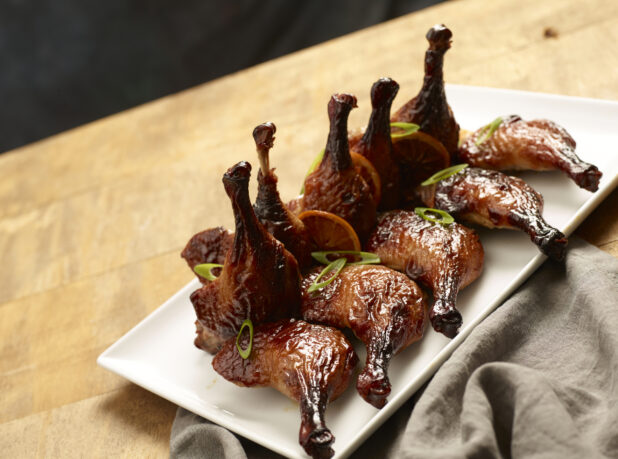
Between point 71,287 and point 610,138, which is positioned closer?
point 610,138

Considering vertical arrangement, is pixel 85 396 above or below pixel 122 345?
below

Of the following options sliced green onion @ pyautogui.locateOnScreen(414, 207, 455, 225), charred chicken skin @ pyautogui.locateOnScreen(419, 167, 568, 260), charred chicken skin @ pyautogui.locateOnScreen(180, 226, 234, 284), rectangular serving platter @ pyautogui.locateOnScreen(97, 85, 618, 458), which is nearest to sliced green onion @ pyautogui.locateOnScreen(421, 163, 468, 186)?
charred chicken skin @ pyautogui.locateOnScreen(419, 167, 568, 260)

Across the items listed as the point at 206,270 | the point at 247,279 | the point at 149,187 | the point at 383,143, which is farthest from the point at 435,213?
the point at 149,187

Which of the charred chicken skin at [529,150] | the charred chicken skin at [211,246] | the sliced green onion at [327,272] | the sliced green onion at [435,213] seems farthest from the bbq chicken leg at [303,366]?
the charred chicken skin at [529,150]

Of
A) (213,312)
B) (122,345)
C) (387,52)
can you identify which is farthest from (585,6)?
(122,345)

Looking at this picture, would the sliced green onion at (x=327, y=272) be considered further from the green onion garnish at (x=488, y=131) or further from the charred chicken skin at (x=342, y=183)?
the green onion garnish at (x=488, y=131)

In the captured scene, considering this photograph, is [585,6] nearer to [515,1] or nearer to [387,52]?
[515,1]

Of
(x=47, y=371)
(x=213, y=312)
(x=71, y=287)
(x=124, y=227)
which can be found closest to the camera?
(x=213, y=312)
